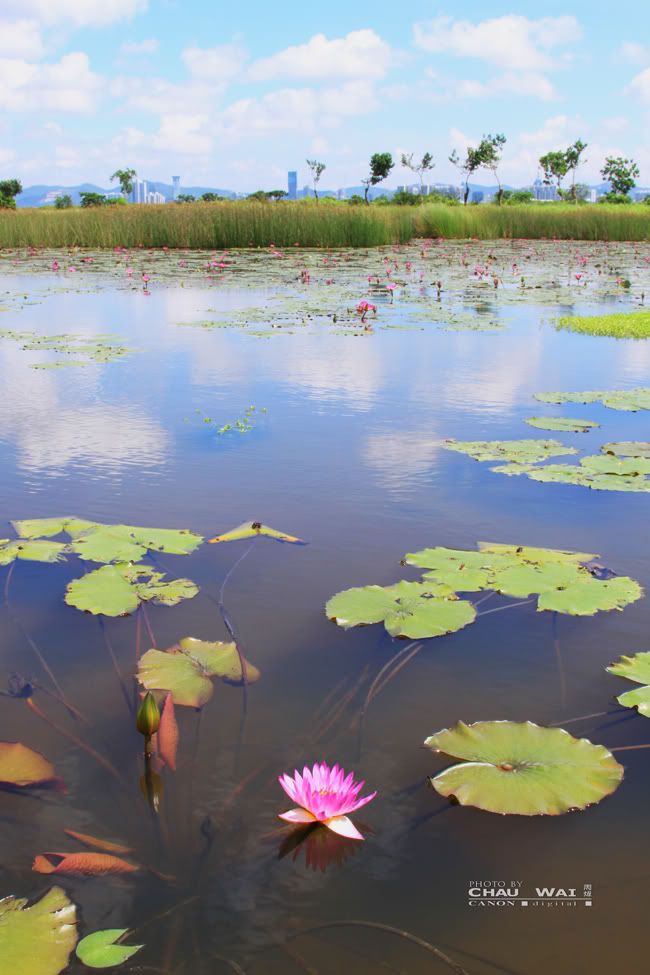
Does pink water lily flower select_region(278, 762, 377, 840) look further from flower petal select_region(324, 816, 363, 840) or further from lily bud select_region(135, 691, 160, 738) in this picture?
lily bud select_region(135, 691, 160, 738)

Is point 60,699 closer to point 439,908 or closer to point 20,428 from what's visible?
point 439,908

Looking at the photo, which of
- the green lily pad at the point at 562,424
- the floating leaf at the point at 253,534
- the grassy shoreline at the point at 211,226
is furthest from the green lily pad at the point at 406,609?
the grassy shoreline at the point at 211,226

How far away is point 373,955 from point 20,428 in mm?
2897

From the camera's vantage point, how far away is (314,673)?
1508 millimetres

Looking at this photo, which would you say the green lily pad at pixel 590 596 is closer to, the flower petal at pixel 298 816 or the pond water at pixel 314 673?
the pond water at pixel 314 673

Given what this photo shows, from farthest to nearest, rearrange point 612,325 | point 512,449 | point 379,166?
1. point 379,166
2. point 612,325
3. point 512,449

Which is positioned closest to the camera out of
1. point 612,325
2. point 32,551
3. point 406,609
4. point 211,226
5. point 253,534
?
point 406,609

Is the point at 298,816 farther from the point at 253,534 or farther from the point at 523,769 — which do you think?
the point at 253,534

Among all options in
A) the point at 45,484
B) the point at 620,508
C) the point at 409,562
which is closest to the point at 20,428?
the point at 45,484

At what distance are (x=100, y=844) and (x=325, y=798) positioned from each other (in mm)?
306

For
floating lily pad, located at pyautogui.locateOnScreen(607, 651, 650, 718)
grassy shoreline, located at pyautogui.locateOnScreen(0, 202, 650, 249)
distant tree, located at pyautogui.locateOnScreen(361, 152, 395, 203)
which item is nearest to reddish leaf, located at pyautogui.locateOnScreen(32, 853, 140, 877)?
floating lily pad, located at pyautogui.locateOnScreen(607, 651, 650, 718)

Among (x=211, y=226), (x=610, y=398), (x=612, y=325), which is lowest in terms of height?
(x=610, y=398)

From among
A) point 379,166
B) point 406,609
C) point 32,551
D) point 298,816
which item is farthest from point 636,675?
point 379,166

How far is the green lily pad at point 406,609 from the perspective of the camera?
160cm
